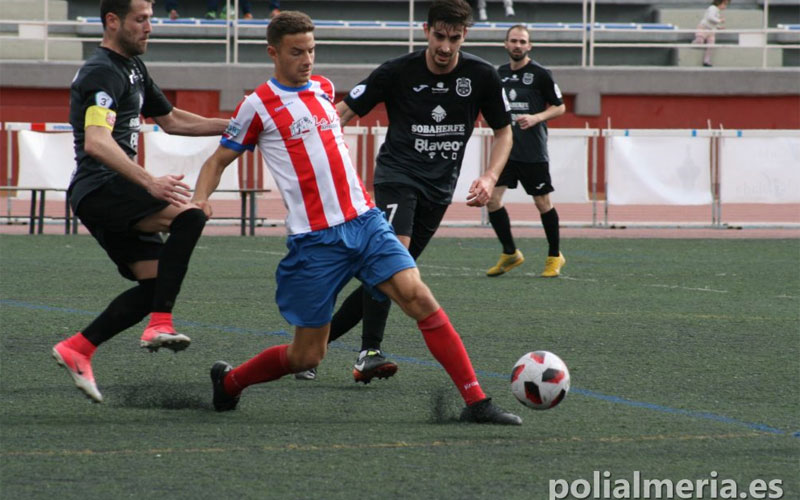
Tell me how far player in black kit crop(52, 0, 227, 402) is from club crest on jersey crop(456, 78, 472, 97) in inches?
62.7

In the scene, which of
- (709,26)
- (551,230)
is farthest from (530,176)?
(709,26)

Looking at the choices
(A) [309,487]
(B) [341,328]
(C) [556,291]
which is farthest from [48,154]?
(A) [309,487]

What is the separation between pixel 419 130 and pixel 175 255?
1613mm

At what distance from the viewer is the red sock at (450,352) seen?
5.12 m

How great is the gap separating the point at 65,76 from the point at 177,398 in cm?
1939

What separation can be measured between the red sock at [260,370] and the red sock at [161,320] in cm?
37

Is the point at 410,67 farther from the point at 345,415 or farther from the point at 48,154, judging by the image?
the point at 48,154

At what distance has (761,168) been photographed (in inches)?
691

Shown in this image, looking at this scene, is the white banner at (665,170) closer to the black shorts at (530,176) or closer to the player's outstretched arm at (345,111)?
the black shorts at (530,176)

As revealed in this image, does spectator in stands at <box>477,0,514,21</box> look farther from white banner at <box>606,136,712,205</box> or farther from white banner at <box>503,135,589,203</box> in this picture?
white banner at <box>606,136,712,205</box>

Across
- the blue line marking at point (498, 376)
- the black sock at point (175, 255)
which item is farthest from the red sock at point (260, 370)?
the blue line marking at point (498, 376)

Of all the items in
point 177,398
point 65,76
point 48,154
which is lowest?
point 177,398

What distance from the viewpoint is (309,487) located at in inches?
159

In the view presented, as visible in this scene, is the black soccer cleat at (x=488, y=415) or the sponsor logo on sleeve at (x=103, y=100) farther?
the sponsor logo on sleeve at (x=103, y=100)
